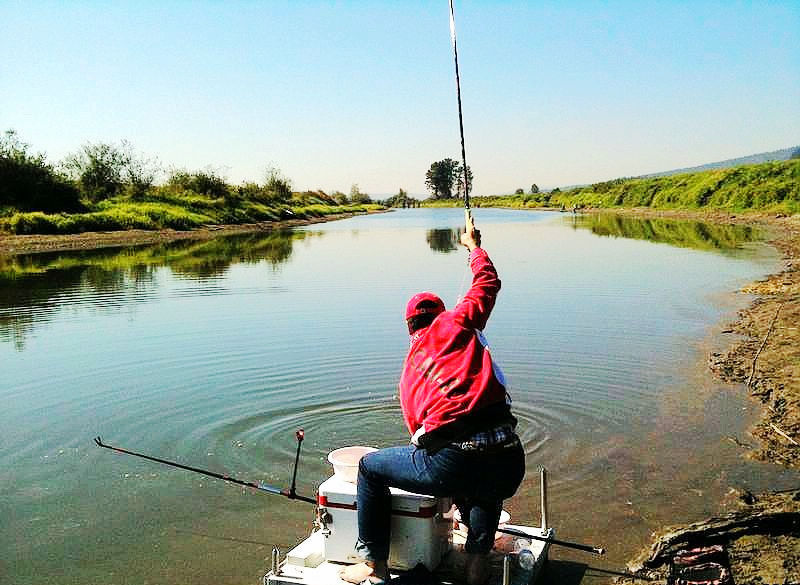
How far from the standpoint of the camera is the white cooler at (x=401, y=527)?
4.30m

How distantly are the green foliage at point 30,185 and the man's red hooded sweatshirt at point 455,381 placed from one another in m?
42.6

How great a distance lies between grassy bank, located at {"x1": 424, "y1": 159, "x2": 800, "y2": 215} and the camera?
50250 millimetres

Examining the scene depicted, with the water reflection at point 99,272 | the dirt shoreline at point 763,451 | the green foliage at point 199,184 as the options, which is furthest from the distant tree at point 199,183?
the dirt shoreline at point 763,451

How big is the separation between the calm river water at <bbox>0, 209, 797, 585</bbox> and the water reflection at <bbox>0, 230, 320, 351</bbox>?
19 cm

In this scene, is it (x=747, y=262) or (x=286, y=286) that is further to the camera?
(x=747, y=262)

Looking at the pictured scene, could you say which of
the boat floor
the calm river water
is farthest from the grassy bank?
the boat floor

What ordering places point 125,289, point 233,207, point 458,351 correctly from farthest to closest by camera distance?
1. point 233,207
2. point 125,289
3. point 458,351

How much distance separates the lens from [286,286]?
2006cm

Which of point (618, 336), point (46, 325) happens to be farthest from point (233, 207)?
point (618, 336)

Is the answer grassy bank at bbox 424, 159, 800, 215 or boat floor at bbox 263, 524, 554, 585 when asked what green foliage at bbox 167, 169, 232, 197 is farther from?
boat floor at bbox 263, 524, 554, 585

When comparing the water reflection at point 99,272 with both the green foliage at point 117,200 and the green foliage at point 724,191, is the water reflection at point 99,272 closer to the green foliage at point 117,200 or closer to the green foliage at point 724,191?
the green foliage at point 117,200

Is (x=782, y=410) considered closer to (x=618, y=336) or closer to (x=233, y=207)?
(x=618, y=336)

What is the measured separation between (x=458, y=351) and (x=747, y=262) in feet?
71.9

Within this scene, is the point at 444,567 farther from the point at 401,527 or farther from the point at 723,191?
the point at 723,191
